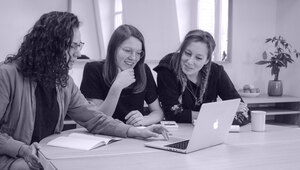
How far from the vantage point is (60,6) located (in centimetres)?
338

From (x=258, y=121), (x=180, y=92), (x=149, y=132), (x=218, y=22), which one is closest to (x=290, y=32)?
(x=218, y=22)

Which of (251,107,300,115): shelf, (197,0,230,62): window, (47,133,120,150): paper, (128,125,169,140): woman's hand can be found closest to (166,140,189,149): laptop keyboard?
(128,125,169,140): woman's hand

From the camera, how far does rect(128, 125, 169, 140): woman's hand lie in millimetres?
1834

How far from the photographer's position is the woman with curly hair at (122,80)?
2.40 meters

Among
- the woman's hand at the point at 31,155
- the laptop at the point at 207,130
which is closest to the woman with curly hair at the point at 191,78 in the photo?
the laptop at the point at 207,130

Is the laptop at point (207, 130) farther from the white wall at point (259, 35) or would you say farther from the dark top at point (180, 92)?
the white wall at point (259, 35)

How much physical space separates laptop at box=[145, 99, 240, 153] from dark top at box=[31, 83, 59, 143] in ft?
1.61

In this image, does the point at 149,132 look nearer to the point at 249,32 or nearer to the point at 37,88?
the point at 37,88

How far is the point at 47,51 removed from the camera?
1756 mm

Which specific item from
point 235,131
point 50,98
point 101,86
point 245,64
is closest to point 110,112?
point 101,86

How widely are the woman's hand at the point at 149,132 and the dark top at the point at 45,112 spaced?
37 cm

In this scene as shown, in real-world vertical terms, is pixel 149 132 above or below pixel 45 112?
below

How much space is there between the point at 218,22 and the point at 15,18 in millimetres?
1958

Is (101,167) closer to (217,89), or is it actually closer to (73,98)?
(73,98)
